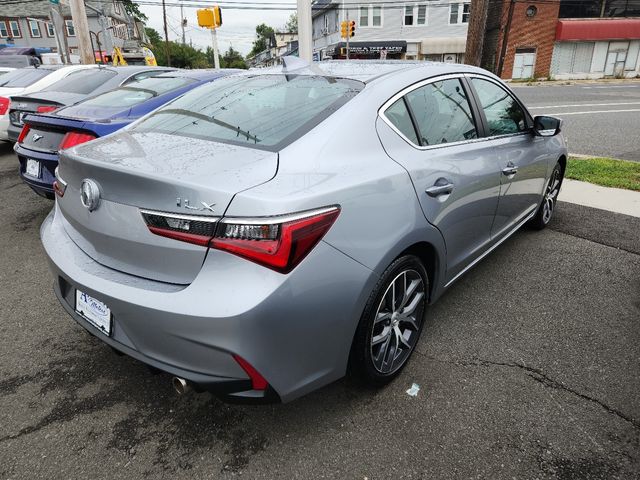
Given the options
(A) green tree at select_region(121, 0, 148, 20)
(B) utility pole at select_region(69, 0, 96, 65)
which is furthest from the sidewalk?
(A) green tree at select_region(121, 0, 148, 20)

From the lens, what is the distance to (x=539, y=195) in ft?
13.6

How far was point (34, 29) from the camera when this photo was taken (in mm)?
49188

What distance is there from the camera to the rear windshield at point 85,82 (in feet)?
20.3

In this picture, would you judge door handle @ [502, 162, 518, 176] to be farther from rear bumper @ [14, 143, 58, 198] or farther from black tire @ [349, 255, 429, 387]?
rear bumper @ [14, 143, 58, 198]

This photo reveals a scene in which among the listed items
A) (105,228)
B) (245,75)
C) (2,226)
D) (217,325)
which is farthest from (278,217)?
(2,226)

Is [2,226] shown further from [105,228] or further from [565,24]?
[565,24]

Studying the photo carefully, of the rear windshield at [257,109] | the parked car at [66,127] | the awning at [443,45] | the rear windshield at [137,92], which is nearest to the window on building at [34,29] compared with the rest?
the awning at [443,45]

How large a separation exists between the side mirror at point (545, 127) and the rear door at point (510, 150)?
5 cm

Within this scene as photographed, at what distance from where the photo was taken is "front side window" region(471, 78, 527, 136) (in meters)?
3.20

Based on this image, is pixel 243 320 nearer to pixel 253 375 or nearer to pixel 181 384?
pixel 253 375

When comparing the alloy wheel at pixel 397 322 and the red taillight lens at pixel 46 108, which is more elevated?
the red taillight lens at pixel 46 108

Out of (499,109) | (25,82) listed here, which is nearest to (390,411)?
(499,109)

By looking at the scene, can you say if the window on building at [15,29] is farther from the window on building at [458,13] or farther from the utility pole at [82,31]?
the window on building at [458,13]

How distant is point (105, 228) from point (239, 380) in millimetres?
878
